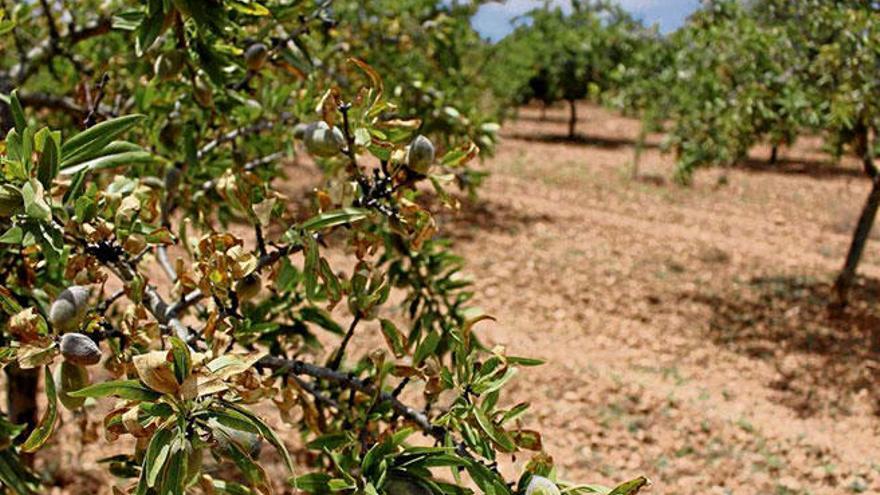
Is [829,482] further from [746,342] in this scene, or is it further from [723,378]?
[746,342]

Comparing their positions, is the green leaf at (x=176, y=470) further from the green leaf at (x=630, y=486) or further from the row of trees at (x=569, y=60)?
the row of trees at (x=569, y=60)

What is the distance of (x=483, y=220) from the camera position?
9922 mm

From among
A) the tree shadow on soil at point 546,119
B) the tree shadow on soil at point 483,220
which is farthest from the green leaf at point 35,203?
the tree shadow on soil at point 546,119

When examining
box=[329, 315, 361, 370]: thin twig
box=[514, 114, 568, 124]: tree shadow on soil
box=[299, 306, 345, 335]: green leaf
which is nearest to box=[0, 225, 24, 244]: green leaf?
box=[329, 315, 361, 370]: thin twig

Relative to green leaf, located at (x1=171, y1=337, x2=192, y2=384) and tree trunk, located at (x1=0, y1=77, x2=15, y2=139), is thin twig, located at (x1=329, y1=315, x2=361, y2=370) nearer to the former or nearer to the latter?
green leaf, located at (x1=171, y1=337, x2=192, y2=384)

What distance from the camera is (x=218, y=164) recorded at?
79.1 inches

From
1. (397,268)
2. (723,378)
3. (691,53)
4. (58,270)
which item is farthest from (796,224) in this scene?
(58,270)

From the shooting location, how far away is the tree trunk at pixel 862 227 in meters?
5.88

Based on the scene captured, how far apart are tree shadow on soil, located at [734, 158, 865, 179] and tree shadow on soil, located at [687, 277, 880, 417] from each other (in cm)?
842

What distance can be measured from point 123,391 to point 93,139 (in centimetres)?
47

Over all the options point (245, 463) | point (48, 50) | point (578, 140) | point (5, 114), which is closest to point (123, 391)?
point (245, 463)

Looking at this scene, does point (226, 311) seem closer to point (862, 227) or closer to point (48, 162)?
point (48, 162)

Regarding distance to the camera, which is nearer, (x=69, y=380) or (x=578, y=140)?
(x=69, y=380)

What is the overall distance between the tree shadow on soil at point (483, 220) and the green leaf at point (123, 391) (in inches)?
313
